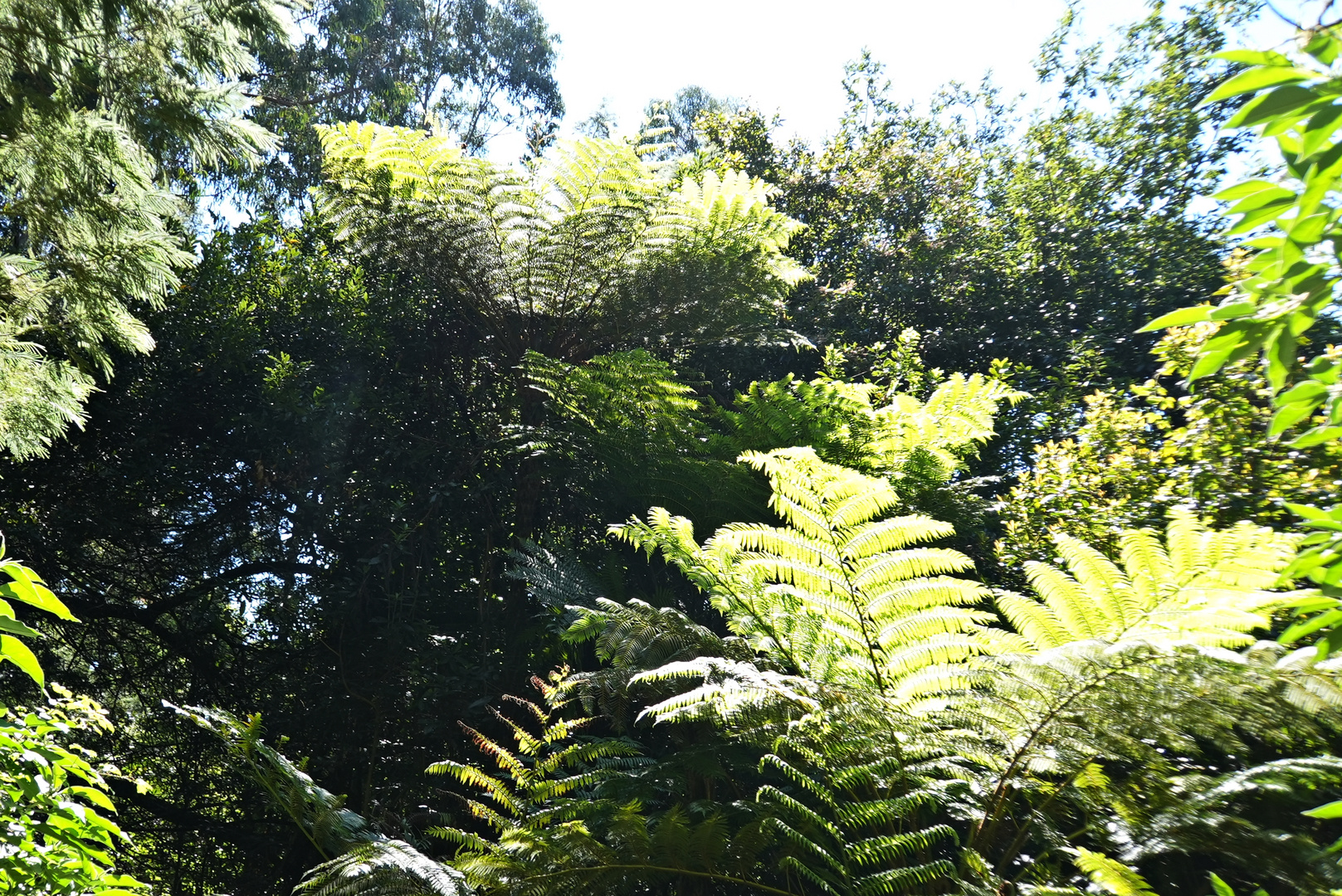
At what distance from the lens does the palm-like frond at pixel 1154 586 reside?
234cm

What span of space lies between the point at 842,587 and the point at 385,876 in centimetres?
146

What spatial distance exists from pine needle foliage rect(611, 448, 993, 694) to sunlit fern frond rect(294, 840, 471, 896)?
1.13 metres

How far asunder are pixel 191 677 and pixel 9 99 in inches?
118

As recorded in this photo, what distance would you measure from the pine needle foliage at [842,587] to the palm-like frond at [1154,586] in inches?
7.2

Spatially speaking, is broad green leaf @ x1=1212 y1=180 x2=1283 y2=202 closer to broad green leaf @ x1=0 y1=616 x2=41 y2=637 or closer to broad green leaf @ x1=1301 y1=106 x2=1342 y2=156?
broad green leaf @ x1=1301 y1=106 x2=1342 y2=156

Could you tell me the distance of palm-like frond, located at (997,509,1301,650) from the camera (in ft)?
7.66

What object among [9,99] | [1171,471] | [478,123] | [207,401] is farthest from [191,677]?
[478,123]

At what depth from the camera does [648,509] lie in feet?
14.4

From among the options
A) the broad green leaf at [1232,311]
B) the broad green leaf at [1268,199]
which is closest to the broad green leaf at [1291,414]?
the broad green leaf at [1232,311]

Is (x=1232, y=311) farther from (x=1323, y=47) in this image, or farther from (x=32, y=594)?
(x=32, y=594)

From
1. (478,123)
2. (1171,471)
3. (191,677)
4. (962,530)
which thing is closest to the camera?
(1171,471)

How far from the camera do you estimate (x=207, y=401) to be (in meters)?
5.17

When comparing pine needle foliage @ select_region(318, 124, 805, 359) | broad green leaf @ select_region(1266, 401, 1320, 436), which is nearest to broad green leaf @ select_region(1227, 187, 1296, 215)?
broad green leaf @ select_region(1266, 401, 1320, 436)

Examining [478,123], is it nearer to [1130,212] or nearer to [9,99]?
[1130,212]
